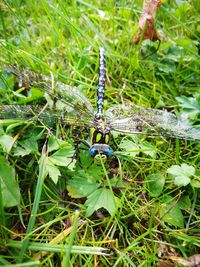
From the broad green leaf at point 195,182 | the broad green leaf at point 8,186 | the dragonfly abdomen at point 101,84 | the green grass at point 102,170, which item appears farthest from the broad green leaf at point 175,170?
the broad green leaf at point 8,186

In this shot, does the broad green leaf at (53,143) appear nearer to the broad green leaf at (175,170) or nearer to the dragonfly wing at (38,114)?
the dragonfly wing at (38,114)

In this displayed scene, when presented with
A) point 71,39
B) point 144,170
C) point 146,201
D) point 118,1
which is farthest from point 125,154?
point 118,1

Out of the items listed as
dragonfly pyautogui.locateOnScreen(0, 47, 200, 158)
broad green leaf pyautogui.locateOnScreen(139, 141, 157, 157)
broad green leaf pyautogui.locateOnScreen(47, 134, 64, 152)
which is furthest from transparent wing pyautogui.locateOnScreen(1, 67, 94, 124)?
broad green leaf pyautogui.locateOnScreen(139, 141, 157, 157)

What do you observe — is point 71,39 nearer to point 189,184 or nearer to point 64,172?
point 64,172

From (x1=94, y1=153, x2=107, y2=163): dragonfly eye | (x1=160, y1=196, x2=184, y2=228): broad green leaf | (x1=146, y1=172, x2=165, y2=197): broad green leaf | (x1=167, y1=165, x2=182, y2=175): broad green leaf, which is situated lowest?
(x1=160, y1=196, x2=184, y2=228): broad green leaf

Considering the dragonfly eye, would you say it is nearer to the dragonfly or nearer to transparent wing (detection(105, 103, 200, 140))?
the dragonfly

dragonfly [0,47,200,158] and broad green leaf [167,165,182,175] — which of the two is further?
dragonfly [0,47,200,158]
